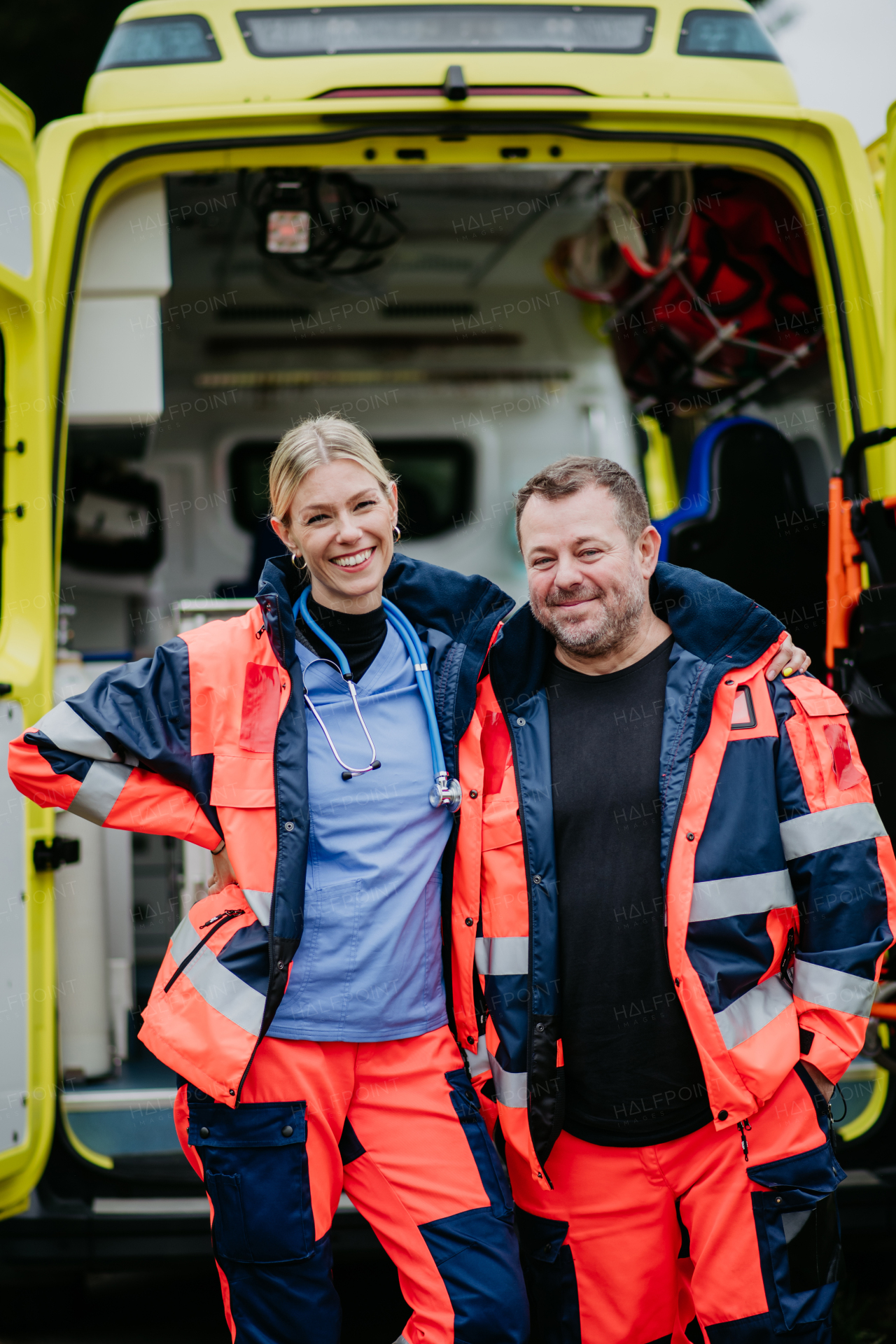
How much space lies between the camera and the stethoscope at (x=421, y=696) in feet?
6.12

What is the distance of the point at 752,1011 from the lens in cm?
184

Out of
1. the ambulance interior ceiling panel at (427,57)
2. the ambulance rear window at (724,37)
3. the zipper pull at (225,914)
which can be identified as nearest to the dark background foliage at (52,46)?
the ambulance interior ceiling panel at (427,57)

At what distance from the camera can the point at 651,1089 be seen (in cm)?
190

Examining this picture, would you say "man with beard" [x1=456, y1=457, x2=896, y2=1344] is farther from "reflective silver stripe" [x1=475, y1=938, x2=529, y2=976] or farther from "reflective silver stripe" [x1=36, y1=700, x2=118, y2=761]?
"reflective silver stripe" [x1=36, y1=700, x2=118, y2=761]

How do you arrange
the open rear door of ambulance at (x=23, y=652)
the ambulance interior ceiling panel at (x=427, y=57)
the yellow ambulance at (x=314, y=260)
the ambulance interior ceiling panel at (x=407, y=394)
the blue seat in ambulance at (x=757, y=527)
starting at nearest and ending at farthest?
the open rear door of ambulance at (x=23, y=652), the yellow ambulance at (x=314, y=260), the ambulance interior ceiling panel at (x=427, y=57), the blue seat in ambulance at (x=757, y=527), the ambulance interior ceiling panel at (x=407, y=394)

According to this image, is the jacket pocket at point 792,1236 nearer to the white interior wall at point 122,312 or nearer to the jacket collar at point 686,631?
the jacket collar at point 686,631

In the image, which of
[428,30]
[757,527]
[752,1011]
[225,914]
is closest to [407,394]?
[757,527]

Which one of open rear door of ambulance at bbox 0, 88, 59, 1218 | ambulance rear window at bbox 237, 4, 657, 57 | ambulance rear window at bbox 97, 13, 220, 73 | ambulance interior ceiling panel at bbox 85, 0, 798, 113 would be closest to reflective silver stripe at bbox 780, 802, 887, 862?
open rear door of ambulance at bbox 0, 88, 59, 1218

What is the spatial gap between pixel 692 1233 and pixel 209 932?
0.91 metres

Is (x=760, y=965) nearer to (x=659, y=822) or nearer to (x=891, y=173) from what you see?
(x=659, y=822)

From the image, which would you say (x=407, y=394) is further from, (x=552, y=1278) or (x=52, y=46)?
(x=52, y=46)

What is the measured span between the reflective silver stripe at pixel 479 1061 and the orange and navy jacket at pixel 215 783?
0.43m

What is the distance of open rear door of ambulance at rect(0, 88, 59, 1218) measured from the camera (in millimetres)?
2250

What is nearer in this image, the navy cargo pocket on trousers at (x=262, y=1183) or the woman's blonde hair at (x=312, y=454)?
the navy cargo pocket on trousers at (x=262, y=1183)
